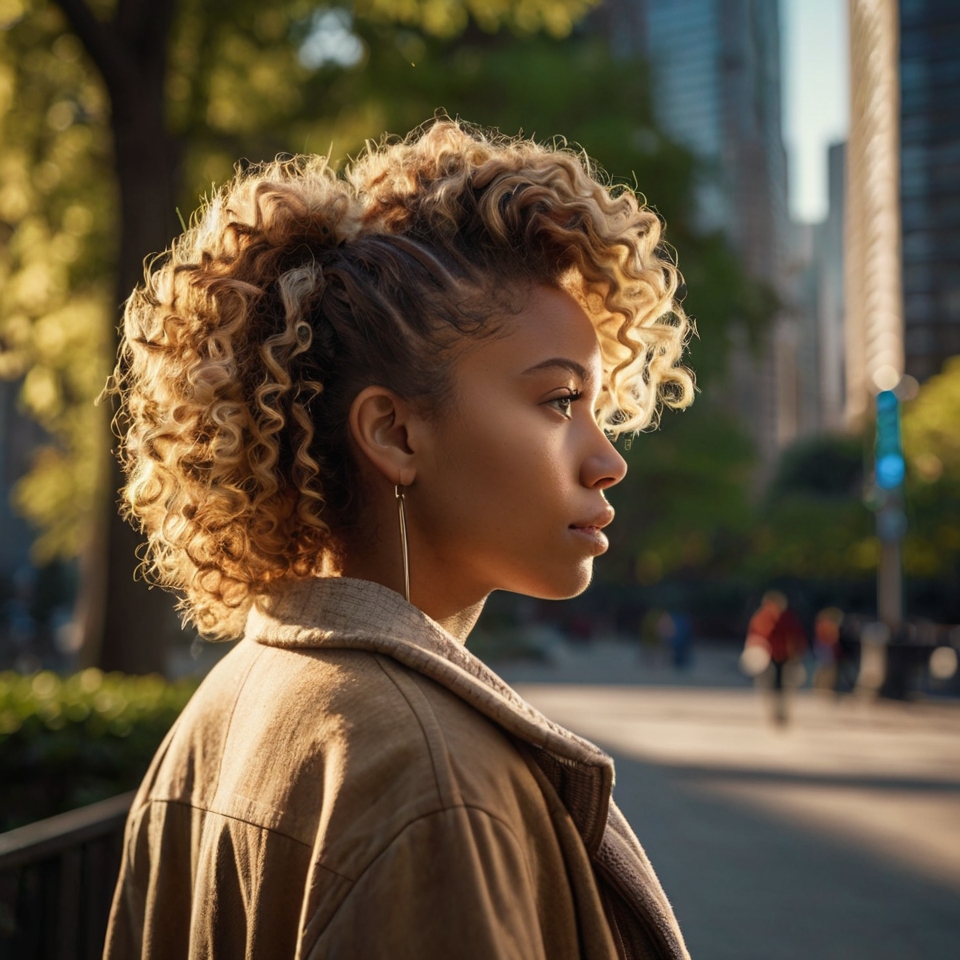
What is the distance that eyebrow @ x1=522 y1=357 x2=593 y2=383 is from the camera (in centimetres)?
145

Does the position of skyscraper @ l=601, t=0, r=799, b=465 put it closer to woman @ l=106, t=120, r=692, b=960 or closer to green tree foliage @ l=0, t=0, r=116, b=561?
green tree foliage @ l=0, t=0, r=116, b=561

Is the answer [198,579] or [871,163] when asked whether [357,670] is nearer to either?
[198,579]

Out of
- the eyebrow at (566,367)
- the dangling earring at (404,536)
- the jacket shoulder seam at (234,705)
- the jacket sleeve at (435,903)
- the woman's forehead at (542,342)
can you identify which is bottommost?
the jacket sleeve at (435,903)

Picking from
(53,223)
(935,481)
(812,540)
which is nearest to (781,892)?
(53,223)

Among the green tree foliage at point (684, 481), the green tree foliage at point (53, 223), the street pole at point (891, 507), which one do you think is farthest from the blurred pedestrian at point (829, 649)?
the green tree foliage at point (53, 223)

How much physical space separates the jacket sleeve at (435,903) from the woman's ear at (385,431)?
0.46 m

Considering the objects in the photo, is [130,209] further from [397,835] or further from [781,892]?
[397,835]

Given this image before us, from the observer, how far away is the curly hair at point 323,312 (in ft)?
4.77

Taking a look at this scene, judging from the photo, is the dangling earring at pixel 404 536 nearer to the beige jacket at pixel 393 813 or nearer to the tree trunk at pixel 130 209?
the beige jacket at pixel 393 813

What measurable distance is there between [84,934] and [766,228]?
133 metres

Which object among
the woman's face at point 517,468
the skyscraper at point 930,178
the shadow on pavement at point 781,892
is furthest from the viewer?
the skyscraper at point 930,178

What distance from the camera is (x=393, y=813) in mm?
1117

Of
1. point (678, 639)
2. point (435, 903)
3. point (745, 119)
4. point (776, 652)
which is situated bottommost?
point (678, 639)

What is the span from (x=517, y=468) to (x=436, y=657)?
29 cm
